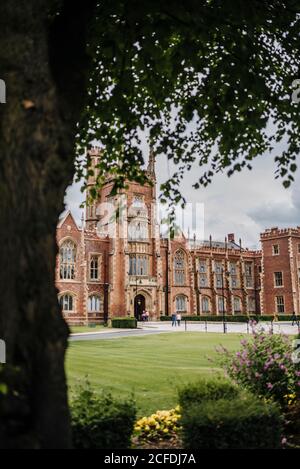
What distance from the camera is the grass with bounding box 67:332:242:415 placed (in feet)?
32.0

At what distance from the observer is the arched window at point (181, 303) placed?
5860 centimetres

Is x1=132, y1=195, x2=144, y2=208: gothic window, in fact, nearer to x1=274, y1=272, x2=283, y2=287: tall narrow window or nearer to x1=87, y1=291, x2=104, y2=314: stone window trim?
x1=87, y1=291, x2=104, y2=314: stone window trim

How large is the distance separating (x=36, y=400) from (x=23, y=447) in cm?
35

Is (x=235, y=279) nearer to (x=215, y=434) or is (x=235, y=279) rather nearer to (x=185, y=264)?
(x=185, y=264)

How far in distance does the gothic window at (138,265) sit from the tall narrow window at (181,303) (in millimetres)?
7211

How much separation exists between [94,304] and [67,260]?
6399 mm

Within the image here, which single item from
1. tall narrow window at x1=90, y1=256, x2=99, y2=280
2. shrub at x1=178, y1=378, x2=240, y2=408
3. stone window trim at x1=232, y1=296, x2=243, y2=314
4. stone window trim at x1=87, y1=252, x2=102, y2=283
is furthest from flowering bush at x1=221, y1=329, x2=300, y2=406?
stone window trim at x1=232, y1=296, x2=243, y2=314

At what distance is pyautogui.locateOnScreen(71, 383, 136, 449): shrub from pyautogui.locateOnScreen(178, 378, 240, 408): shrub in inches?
46.7

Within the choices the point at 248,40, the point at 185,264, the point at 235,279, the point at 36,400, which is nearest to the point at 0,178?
the point at 36,400

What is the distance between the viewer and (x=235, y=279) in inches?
2638

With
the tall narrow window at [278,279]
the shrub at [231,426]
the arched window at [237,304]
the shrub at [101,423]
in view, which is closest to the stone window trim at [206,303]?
the arched window at [237,304]

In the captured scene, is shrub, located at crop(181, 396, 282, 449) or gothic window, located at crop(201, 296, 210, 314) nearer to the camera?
shrub, located at crop(181, 396, 282, 449)

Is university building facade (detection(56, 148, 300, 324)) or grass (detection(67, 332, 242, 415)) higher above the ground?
university building facade (detection(56, 148, 300, 324))

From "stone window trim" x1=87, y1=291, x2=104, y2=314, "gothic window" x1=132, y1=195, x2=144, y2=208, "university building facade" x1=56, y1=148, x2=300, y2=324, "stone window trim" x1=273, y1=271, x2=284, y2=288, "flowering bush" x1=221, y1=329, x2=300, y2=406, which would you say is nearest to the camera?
"flowering bush" x1=221, y1=329, x2=300, y2=406
